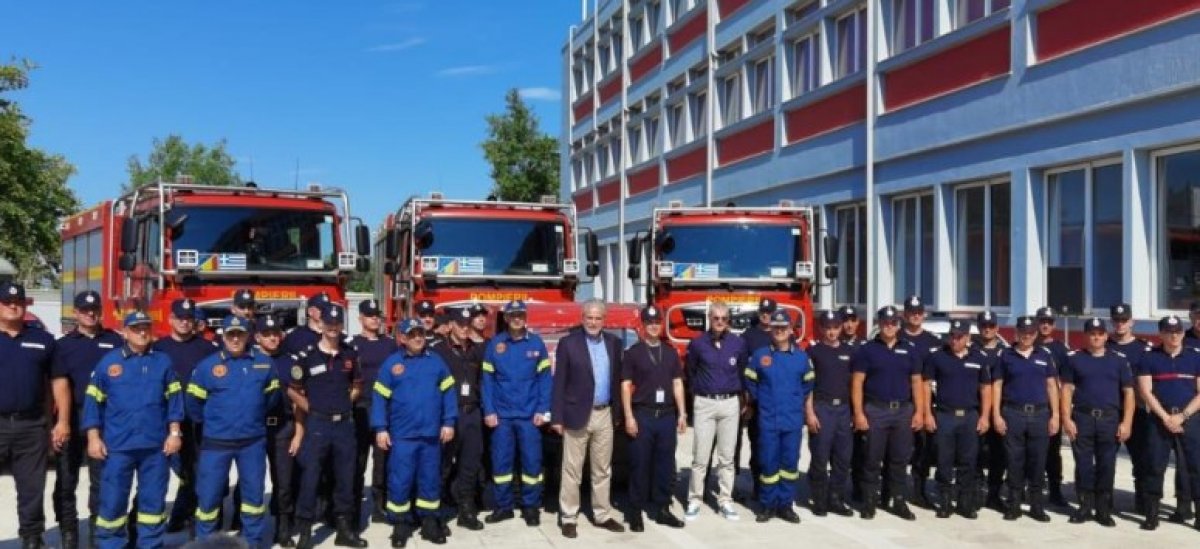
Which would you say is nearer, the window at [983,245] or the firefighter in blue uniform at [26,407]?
the firefighter in blue uniform at [26,407]

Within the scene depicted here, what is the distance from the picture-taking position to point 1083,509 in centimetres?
880

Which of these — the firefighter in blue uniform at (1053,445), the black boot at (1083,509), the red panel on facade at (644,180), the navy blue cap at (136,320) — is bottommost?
the black boot at (1083,509)

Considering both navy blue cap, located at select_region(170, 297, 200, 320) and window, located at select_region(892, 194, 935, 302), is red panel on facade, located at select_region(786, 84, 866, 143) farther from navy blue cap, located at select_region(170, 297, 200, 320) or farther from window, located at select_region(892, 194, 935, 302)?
navy blue cap, located at select_region(170, 297, 200, 320)

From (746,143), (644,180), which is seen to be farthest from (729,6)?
(644,180)

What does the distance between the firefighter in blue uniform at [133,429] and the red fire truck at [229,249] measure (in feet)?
14.9

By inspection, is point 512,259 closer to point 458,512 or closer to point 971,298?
point 458,512

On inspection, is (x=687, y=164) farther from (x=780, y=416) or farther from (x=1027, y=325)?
(x=780, y=416)

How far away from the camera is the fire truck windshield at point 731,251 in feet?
45.5

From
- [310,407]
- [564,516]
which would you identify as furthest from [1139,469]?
[310,407]

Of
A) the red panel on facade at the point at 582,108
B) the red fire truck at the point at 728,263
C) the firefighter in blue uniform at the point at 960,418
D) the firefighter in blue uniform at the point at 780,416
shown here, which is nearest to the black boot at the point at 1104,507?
the firefighter in blue uniform at the point at 960,418

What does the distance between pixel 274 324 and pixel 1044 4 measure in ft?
35.5

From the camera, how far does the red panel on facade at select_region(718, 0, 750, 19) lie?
2456 centimetres

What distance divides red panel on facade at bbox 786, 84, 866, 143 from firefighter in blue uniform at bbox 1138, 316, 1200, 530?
10.6m

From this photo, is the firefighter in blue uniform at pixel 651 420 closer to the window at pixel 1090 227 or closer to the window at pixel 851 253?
the window at pixel 1090 227
